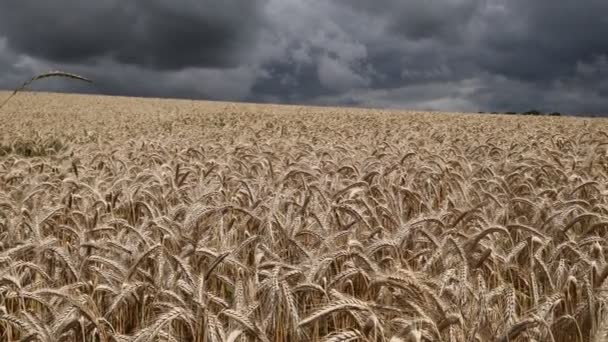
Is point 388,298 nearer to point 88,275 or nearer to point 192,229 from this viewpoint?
point 192,229

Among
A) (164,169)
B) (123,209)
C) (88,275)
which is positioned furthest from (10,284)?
(164,169)

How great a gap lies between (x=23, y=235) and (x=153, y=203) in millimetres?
1119

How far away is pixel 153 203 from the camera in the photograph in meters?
5.06

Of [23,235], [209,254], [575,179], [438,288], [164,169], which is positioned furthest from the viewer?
[164,169]

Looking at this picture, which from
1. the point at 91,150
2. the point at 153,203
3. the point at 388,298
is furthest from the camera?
the point at 91,150

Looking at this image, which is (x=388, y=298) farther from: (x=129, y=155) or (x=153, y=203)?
(x=129, y=155)

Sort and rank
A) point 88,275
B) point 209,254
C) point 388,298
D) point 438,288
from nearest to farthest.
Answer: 1. point 438,288
2. point 388,298
3. point 209,254
4. point 88,275

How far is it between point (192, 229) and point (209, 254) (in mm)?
565

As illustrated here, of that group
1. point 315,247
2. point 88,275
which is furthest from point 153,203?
point 315,247

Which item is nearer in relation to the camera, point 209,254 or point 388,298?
point 388,298

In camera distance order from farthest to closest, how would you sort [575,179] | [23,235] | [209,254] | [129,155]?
[129,155], [575,179], [23,235], [209,254]

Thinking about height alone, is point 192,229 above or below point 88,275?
above

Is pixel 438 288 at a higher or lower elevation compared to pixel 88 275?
higher

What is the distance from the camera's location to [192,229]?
140 inches
